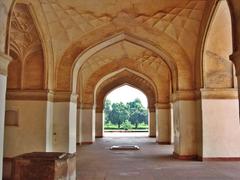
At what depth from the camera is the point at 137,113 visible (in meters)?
40.5

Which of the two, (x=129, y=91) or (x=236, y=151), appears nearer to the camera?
(x=236, y=151)

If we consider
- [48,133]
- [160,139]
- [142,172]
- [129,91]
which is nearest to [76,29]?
[48,133]

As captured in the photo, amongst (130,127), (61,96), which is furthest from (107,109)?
(61,96)

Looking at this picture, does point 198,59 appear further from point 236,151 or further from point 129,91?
point 129,91

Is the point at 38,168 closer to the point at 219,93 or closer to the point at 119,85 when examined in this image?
the point at 219,93

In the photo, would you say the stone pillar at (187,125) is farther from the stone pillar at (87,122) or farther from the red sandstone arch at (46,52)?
the stone pillar at (87,122)

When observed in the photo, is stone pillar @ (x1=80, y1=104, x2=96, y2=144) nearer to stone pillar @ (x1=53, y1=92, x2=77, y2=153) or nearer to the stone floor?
stone pillar @ (x1=53, y1=92, x2=77, y2=153)

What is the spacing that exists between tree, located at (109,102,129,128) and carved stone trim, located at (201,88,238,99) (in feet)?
101

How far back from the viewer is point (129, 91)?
45.3m

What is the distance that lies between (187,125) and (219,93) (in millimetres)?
1439

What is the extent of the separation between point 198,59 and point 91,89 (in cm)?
764

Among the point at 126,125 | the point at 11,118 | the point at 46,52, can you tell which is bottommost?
the point at 126,125

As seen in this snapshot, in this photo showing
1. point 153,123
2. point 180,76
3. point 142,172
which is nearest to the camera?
point 142,172

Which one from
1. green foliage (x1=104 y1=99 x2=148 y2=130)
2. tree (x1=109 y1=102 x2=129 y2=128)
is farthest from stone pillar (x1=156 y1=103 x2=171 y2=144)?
tree (x1=109 y1=102 x2=129 y2=128)
